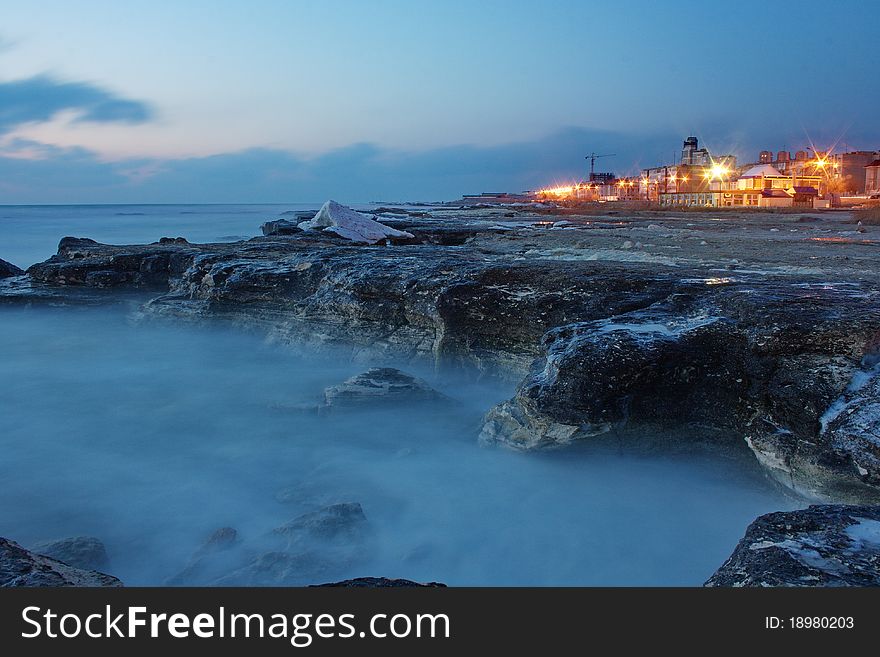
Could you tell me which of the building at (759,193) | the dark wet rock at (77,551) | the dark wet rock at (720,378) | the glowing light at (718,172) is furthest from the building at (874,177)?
the dark wet rock at (77,551)

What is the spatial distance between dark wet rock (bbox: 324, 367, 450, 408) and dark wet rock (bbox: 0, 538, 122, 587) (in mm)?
4170

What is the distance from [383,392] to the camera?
734cm

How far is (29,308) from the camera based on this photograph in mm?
12539

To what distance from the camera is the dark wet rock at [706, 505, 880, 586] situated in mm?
2561

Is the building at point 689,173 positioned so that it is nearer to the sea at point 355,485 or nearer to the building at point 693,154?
the building at point 693,154

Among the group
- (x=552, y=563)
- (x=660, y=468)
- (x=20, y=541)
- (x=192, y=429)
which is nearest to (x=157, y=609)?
(x=552, y=563)

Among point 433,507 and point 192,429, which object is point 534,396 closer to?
point 433,507

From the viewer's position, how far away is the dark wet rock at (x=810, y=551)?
8.40 feet

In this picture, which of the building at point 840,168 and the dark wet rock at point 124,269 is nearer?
the dark wet rock at point 124,269

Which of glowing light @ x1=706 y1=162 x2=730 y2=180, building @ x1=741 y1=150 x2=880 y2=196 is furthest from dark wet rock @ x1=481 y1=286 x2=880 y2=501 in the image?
building @ x1=741 y1=150 x2=880 y2=196

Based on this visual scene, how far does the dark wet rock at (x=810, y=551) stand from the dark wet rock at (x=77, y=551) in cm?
437

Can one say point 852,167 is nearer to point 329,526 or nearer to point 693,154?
point 693,154

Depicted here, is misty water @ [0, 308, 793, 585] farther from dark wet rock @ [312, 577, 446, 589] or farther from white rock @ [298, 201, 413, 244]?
white rock @ [298, 201, 413, 244]

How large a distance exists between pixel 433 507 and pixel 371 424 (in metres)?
1.86
